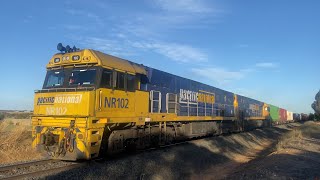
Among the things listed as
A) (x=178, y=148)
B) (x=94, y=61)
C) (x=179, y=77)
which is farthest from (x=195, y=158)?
(x=94, y=61)

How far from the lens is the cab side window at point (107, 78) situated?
458 inches

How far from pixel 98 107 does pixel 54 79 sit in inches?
104

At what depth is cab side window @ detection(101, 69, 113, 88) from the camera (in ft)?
38.2

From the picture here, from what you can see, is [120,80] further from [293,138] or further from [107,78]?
[293,138]

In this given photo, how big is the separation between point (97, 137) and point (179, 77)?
878cm

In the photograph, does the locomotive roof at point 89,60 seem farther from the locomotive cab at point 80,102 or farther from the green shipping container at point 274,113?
the green shipping container at point 274,113

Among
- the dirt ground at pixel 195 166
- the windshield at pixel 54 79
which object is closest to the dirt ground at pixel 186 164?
the dirt ground at pixel 195 166

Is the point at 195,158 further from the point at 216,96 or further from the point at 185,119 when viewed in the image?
the point at 216,96

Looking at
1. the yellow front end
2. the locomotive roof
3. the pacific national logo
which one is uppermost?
the locomotive roof

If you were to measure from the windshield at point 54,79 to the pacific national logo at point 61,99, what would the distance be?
27.2 inches

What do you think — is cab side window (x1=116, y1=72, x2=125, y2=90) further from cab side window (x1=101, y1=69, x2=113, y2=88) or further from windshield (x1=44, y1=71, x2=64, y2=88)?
windshield (x1=44, y1=71, x2=64, y2=88)

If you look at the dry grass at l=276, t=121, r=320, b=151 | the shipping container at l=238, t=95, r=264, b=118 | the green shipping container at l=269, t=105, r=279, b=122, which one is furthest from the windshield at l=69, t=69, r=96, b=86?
the green shipping container at l=269, t=105, r=279, b=122

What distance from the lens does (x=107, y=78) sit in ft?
38.9

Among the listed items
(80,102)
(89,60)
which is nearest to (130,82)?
(89,60)
